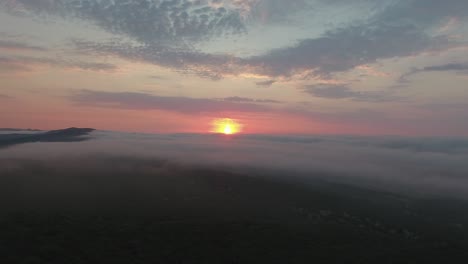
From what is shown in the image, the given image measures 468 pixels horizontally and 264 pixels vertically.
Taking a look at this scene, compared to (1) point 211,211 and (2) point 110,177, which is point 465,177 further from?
(2) point 110,177

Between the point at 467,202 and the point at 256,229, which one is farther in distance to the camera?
the point at 467,202

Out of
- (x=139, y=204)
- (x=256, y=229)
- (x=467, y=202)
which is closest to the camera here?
(x=256, y=229)

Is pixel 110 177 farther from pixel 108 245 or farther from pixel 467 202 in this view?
pixel 467 202

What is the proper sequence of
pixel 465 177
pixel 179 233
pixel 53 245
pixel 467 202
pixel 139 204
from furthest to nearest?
pixel 465 177, pixel 467 202, pixel 139 204, pixel 179 233, pixel 53 245

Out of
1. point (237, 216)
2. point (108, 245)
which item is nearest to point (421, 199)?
point (237, 216)

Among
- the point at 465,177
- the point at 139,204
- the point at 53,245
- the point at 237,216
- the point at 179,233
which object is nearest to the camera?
the point at 53,245

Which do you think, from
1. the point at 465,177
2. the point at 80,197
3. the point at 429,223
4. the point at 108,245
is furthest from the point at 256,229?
the point at 465,177
